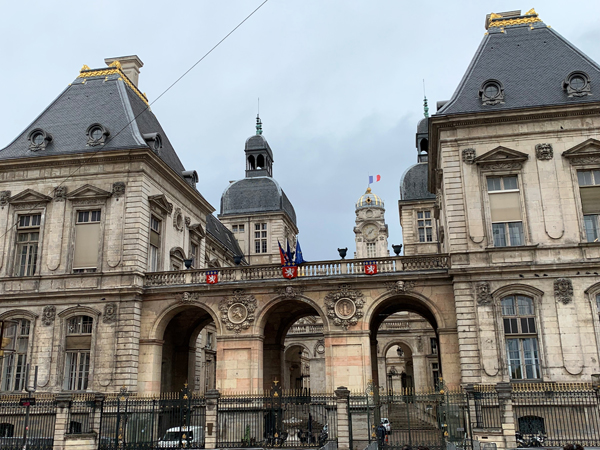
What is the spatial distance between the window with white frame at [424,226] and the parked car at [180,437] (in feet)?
89.1

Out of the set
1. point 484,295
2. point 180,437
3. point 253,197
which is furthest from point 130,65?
point 484,295

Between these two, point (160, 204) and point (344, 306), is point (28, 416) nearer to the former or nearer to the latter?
point (160, 204)

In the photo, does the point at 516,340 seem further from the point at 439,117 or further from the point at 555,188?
the point at 439,117

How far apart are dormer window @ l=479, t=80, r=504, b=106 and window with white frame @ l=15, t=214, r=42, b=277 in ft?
67.5

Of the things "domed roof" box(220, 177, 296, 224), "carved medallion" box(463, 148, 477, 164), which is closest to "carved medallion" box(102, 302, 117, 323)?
"carved medallion" box(463, 148, 477, 164)

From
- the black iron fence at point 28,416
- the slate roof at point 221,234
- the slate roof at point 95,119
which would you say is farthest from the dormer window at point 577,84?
the black iron fence at point 28,416

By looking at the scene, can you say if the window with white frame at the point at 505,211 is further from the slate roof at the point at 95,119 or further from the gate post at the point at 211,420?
the slate roof at the point at 95,119

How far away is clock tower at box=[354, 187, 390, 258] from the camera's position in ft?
281

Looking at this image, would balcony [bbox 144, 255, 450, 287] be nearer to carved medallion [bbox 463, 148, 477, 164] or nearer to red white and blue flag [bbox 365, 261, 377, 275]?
red white and blue flag [bbox 365, 261, 377, 275]

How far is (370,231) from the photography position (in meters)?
87.0

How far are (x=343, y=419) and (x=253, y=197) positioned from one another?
37.0 meters

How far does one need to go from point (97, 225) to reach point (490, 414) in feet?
59.3

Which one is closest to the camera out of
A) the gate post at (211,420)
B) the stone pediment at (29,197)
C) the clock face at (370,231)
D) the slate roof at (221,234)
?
the gate post at (211,420)

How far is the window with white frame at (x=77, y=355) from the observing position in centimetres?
2508
